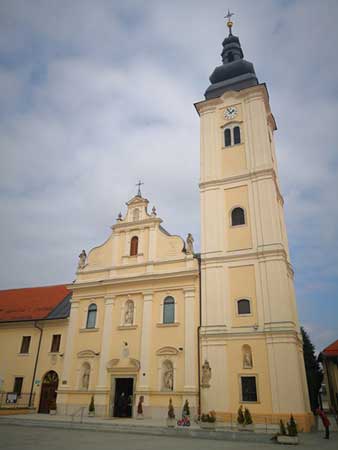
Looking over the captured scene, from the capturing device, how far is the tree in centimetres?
3278

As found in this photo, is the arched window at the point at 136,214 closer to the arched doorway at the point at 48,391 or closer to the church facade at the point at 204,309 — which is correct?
the church facade at the point at 204,309

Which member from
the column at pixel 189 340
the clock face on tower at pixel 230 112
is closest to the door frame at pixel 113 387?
the column at pixel 189 340

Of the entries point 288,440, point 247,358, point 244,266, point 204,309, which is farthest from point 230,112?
point 288,440

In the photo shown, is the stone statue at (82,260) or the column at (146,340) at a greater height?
the stone statue at (82,260)

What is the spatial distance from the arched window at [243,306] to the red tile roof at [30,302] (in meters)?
15.3

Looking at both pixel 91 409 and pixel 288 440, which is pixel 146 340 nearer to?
pixel 91 409

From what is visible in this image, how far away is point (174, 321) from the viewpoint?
75.7ft

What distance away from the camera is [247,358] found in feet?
66.9

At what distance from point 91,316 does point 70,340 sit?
2.05 metres

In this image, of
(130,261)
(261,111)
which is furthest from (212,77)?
(130,261)

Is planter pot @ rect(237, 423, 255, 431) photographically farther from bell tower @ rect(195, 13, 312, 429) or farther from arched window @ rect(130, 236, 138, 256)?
arched window @ rect(130, 236, 138, 256)

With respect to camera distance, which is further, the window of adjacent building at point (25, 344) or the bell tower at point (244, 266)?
the window of adjacent building at point (25, 344)

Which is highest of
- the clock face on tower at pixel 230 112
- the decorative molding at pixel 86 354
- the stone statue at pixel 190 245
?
the clock face on tower at pixel 230 112

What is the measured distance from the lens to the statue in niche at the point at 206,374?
20.3 meters
